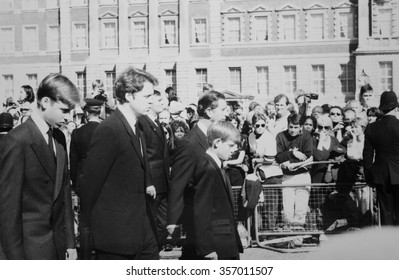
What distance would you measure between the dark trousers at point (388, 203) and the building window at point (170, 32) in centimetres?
153

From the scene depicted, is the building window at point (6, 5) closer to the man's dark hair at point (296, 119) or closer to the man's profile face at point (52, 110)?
the man's profile face at point (52, 110)

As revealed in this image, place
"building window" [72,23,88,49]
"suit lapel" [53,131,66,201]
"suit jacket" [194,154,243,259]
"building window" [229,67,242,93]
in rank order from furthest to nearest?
"building window" [72,23,88,49] → "building window" [229,67,242,93] → "suit jacket" [194,154,243,259] → "suit lapel" [53,131,66,201]

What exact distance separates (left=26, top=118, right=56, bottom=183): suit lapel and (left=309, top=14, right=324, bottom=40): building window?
1.82 meters

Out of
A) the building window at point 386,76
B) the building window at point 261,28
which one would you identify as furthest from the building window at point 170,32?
the building window at point 386,76

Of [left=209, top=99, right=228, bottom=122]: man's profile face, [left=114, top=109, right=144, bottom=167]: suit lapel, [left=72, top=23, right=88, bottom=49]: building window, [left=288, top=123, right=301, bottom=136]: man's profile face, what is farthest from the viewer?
[left=288, top=123, right=301, bottom=136]: man's profile face

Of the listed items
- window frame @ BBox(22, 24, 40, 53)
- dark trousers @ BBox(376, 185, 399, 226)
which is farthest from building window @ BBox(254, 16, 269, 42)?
window frame @ BBox(22, 24, 40, 53)

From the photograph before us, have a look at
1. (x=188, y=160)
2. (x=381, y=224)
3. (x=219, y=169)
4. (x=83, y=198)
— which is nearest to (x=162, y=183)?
(x=188, y=160)

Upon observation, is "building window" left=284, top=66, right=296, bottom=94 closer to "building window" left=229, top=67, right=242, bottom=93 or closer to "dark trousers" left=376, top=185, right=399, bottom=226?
"building window" left=229, top=67, right=242, bottom=93

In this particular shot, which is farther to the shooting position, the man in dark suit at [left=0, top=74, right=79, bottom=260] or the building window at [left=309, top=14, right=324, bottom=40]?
the building window at [left=309, top=14, right=324, bottom=40]

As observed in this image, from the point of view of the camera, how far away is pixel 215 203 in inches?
102

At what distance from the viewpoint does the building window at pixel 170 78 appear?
3400 mm

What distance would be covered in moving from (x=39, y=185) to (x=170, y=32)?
1516 mm

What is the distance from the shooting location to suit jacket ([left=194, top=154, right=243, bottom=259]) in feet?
8.36

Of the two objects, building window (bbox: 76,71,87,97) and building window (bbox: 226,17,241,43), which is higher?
building window (bbox: 226,17,241,43)
